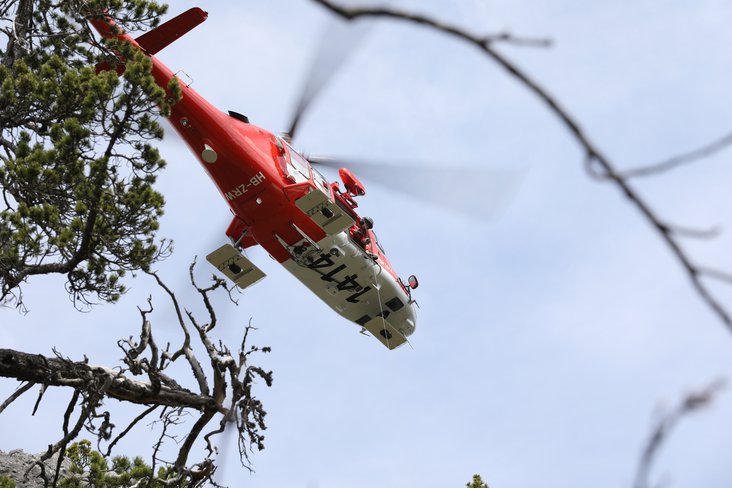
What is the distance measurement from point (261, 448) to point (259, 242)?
409 centimetres

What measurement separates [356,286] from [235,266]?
1892 mm

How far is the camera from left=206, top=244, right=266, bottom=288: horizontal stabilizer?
12906mm

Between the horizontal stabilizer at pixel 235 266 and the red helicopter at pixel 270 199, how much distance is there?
0.01 metres

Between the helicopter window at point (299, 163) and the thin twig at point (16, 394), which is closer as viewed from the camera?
the thin twig at point (16, 394)

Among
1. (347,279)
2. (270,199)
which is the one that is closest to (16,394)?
(270,199)

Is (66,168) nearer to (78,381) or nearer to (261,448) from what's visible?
(78,381)

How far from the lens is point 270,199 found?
12211mm

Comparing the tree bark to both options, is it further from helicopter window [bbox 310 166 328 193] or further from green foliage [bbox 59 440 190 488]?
helicopter window [bbox 310 166 328 193]

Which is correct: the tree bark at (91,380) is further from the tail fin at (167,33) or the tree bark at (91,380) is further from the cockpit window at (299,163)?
the tail fin at (167,33)

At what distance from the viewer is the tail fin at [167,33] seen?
12.3m

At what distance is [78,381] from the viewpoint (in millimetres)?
9375

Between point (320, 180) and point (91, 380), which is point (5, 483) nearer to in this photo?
point (91, 380)

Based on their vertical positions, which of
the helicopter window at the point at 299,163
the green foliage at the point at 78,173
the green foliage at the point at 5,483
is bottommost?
the green foliage at the point at 5,483

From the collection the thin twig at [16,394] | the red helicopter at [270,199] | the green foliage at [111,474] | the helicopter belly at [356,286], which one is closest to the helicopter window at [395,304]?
the helicopter belly at [356,286]
